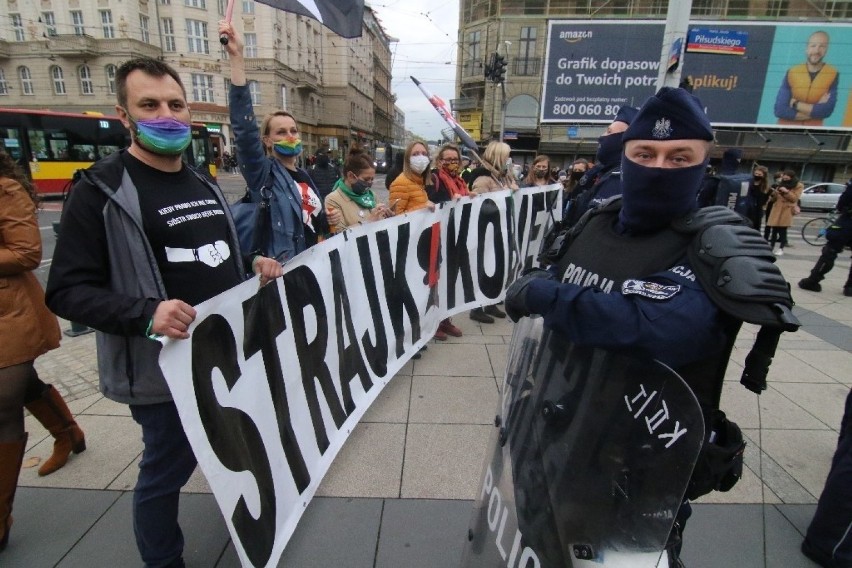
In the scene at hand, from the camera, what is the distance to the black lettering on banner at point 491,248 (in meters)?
4.68

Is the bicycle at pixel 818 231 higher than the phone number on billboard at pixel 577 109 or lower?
lower

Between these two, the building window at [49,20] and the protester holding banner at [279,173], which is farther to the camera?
the building window at [49,20]

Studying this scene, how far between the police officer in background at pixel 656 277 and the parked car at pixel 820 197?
82.9ft

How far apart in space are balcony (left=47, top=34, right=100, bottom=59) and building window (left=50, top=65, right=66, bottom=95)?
1338 mm

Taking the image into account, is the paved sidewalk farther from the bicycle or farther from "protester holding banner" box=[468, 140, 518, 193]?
the bicycle

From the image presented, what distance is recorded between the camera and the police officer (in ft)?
21.6

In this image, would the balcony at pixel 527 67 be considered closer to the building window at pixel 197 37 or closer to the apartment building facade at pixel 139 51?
the apartment building facade at pixel 139 51

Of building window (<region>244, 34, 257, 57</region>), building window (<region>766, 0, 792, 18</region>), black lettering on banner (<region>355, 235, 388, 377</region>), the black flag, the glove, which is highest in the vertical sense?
building window (<region>766, 0, 792, 18</region>)

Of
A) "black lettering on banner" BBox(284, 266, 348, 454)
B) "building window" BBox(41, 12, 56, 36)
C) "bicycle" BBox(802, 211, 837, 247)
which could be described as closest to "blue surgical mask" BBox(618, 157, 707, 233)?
"black lettering on banner" BBox(284, 266, 348, 454)

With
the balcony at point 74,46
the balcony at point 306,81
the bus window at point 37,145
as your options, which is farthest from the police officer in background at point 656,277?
the balcony at point 306,81

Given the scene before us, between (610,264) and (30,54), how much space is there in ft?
180

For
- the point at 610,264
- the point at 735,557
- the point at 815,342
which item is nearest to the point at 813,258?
the point at 815,342

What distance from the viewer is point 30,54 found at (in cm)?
3900

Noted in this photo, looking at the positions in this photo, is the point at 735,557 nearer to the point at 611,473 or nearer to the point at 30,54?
the point at 611,473
